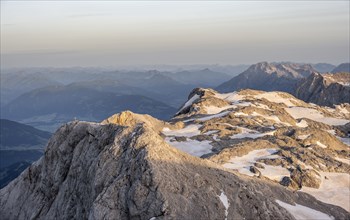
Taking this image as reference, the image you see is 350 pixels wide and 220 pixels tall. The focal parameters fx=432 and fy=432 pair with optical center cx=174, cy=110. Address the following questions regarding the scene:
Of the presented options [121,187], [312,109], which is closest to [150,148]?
[121,187]

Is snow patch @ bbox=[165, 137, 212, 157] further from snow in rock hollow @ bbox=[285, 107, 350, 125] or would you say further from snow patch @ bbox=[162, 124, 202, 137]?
snow in rock hollow @ bbox=[285, 107, 350, 125]

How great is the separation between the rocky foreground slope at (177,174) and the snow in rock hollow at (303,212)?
0.20 meters

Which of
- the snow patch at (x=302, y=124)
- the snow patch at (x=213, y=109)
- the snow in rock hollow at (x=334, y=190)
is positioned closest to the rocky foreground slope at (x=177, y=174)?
the snow in rock hollow at (x=334, y=190)

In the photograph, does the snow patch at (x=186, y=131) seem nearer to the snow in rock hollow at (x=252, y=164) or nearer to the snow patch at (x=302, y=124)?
the snow in rock hollow at (x=252, y=164)

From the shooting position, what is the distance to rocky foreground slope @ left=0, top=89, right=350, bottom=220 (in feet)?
153

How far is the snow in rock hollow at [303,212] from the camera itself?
5881 centimetres

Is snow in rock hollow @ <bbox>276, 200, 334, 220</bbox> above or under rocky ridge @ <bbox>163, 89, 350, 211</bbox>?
above

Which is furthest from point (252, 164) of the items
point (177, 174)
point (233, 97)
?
point (233, 97)

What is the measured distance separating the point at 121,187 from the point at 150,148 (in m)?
5.72

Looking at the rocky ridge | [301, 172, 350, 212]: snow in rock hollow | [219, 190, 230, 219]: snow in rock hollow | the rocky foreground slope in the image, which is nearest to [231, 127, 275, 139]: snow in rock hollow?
the rocky ridge

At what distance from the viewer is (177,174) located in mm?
49000

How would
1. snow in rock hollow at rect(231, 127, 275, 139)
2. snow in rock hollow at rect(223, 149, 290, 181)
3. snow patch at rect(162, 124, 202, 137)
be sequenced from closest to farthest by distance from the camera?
snow in rock hollow at rect(223, 149, 290, 181), snow in rock hollow at rect(231, 127, 275, 139), snow patch at rect(162, 124, 202, 137)

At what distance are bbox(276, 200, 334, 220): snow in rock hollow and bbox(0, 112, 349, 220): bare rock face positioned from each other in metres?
1.21

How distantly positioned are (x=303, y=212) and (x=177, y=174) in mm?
22399
